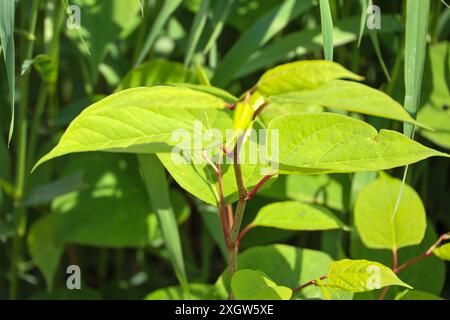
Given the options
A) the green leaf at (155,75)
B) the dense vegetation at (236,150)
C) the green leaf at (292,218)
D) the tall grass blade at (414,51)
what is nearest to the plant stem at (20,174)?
→ the dense vegetation at (236,150)

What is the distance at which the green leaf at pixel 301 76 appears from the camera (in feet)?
1.40

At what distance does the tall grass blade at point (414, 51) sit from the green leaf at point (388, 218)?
0.06 meters

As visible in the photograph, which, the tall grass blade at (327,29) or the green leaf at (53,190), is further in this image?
the green leaf at (53,190)

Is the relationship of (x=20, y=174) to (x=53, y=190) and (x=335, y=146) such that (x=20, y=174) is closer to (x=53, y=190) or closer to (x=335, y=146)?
(x=53, y=190)

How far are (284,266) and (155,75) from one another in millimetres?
284

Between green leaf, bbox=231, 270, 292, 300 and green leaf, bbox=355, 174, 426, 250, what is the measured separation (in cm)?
18

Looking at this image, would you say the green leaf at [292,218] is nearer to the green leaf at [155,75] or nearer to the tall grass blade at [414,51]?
the tall grass blade at [414,51]

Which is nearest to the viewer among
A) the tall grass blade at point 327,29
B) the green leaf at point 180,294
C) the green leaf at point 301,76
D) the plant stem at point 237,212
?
the green leaf at point 301,76

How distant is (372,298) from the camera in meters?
0.76

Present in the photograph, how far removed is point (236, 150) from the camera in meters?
0.51

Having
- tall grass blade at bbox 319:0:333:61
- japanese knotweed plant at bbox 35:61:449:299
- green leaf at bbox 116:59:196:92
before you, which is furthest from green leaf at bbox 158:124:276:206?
green leaf at bbox 116:59:196:92

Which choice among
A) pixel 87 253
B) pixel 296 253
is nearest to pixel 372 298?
pixel 296 253
